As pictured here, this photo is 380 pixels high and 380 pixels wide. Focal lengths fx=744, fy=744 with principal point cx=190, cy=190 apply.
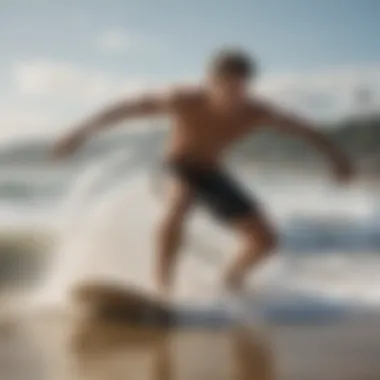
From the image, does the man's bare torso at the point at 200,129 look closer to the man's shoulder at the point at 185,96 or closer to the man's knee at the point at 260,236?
the man's shoulder at the point at 185,96

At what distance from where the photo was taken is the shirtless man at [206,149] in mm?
1451

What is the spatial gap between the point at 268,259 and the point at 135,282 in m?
0.26

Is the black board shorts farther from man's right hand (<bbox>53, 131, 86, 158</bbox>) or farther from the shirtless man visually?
man's right hand (<bbox>53, 131, 86, 158</bbox>)

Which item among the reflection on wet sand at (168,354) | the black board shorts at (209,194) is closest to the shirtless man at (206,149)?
the black board shorts at (209,194)

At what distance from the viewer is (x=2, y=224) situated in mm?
1457

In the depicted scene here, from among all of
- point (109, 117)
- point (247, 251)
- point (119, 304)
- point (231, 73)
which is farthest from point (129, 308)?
point (231, 73)

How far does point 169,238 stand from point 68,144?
0.27 metres

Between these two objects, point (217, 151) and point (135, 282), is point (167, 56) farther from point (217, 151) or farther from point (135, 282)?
point (135, 282)

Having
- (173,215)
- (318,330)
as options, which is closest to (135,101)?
(173,215)

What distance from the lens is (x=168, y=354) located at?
1.43m

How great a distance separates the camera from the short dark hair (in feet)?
4.81

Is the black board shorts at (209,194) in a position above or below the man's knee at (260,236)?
above

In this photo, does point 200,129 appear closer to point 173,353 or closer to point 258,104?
point 258,104

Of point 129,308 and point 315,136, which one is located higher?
point 315,136
